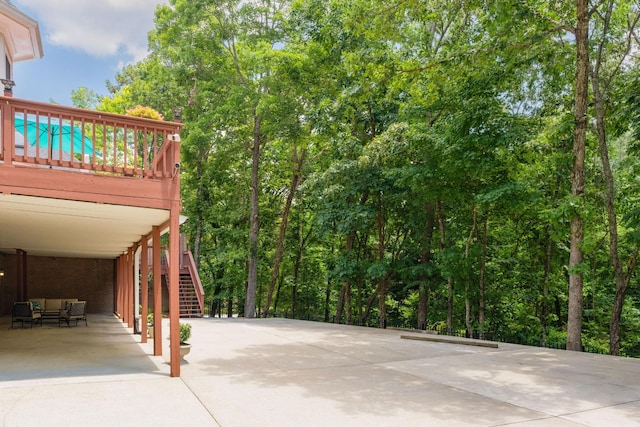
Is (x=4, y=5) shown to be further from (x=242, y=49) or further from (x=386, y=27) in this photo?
(x=242, y=49)

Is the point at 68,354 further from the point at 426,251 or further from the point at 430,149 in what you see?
the point at 426,251

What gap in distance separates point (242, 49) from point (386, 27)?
369 inches

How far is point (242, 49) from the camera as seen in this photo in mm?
16516

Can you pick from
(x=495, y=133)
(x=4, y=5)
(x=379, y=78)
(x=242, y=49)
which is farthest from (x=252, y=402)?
(x=242, y=49)

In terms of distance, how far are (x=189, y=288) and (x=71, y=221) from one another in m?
9.44

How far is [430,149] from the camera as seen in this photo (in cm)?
1096

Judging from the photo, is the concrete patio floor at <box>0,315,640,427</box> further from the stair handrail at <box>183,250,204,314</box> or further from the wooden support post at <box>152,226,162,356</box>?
the stair handrail at <box>183,250,204,314</box>

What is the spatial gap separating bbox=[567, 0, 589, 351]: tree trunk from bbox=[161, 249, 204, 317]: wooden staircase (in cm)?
1154

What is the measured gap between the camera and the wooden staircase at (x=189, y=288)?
51.8 feet

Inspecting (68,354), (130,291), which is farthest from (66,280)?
(68,354)

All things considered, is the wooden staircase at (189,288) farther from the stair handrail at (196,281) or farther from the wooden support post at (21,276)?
the wooden support post at (21,276)

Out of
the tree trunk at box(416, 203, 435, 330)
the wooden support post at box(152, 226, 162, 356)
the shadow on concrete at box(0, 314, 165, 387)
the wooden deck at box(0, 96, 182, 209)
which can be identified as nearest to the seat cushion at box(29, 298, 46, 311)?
the shadow on concrete at box(0, 314, 165, 387)

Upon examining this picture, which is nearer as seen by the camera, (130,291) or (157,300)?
(157,300)

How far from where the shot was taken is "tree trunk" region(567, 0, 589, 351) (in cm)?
862
